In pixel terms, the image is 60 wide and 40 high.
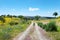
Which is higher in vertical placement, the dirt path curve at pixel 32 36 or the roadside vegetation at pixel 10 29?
the dirt path curve at pixel 32 36

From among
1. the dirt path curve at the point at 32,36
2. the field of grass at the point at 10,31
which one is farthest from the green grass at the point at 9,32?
the dirt path curve at the point at 32,36

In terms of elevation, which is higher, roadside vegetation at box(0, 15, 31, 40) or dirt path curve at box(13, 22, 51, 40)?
dirt path curve at box(13, 22, 51, 40)

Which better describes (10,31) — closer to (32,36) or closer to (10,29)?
(10,29)

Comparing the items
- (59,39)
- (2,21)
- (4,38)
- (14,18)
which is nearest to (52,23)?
(59,39)

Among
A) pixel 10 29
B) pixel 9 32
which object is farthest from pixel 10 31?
pixel 10 29

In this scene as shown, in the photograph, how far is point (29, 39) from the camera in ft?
24.2

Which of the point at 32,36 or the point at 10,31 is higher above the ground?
the point at 32,36

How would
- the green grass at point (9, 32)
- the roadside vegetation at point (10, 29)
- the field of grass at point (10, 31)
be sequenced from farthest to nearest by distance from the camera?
the roadside vegetation at point (10, 29)
the field of grass at point (10, 31)
the green grass at point (9, 32)

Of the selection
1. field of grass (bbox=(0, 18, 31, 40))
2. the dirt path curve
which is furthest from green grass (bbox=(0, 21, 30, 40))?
the dirt path curve

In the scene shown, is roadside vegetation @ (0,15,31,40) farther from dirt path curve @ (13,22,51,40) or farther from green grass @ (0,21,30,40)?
dirt path curve @ (13,22,51,40)

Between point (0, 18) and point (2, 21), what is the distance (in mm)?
842

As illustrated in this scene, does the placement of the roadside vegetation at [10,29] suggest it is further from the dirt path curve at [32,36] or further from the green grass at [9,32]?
the dirt path curve at [32,36]

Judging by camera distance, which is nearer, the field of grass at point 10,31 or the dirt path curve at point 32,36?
the dirt path curve at point 32,36

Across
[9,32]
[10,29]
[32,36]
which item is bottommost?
[10,29]
